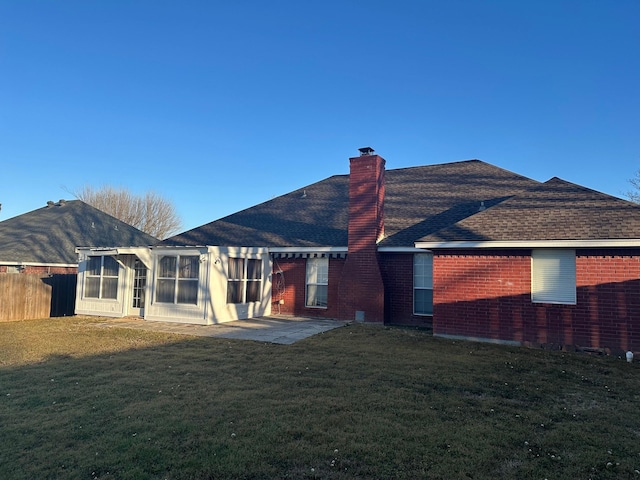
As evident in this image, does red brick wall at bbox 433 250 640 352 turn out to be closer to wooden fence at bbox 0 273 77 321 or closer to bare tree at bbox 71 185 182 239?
wooden fence at bbox 0 273 77 321

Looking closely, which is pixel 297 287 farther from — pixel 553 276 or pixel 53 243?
pixel 53 243

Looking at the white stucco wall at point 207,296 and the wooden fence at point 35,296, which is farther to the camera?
the wooden fence at point 35,296

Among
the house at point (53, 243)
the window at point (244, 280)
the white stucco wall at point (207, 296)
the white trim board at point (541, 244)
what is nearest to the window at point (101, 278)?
the house at point (53, 243)

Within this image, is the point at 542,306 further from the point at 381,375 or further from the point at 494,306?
the point at 381,375

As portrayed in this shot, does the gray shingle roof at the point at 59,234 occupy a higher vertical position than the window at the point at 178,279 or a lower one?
higher

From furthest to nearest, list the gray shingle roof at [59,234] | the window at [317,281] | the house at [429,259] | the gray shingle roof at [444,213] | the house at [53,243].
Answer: the gray shingle roof at [59,234]
the house at [53,243]
the window at [317,281]
the gray shingle roof at [444,213]
the house at [429,259]

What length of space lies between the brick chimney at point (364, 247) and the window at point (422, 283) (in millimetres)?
1182

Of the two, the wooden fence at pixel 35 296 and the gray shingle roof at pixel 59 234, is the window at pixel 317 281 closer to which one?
the wooden fence at pixel 35 296

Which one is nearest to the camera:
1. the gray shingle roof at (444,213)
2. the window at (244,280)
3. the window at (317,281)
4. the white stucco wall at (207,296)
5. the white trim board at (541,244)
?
the white trim board at (541,244)

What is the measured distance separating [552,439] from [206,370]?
5.63 meters

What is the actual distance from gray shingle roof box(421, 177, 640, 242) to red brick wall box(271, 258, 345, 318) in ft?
15.8

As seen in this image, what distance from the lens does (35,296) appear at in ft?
51.4

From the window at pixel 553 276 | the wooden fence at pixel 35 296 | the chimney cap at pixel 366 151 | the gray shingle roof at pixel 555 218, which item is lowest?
the wooden fence at pixel 35 296

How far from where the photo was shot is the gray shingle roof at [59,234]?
21.1m
